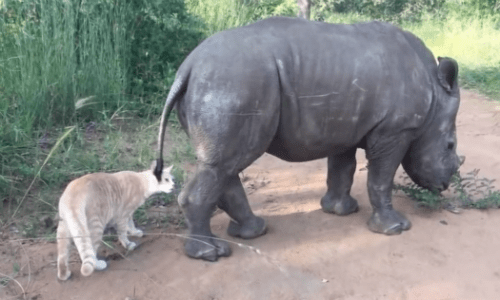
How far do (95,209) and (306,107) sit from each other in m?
1.51

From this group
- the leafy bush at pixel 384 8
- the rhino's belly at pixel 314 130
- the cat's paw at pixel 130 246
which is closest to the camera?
the rhino's belly at pixel 314 130

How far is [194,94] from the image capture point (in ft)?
10.9

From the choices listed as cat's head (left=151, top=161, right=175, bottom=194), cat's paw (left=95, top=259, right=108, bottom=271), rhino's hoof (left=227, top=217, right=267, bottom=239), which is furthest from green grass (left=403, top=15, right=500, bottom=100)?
cat's paw (left=95, top=259, right=108, bottom=271)

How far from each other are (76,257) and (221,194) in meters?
1.07

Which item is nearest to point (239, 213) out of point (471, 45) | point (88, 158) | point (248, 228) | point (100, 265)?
point (248, 228)

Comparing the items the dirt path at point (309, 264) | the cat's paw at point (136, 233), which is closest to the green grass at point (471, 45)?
the dirt path at point (309, 264)

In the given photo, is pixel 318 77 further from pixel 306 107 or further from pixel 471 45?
pixel 471 45

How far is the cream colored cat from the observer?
3113 millimetres

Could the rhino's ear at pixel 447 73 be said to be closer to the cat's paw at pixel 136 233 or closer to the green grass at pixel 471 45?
the cat's paw at pixel 136 233

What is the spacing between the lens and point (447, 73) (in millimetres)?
3934

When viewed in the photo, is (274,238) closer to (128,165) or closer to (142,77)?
(128,165)

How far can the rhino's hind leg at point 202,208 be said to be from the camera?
3.44 m

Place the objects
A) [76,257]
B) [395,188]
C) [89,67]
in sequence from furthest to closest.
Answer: [89,67] < [395,188] < [76,257]

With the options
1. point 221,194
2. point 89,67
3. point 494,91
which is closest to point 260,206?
point 221,194
